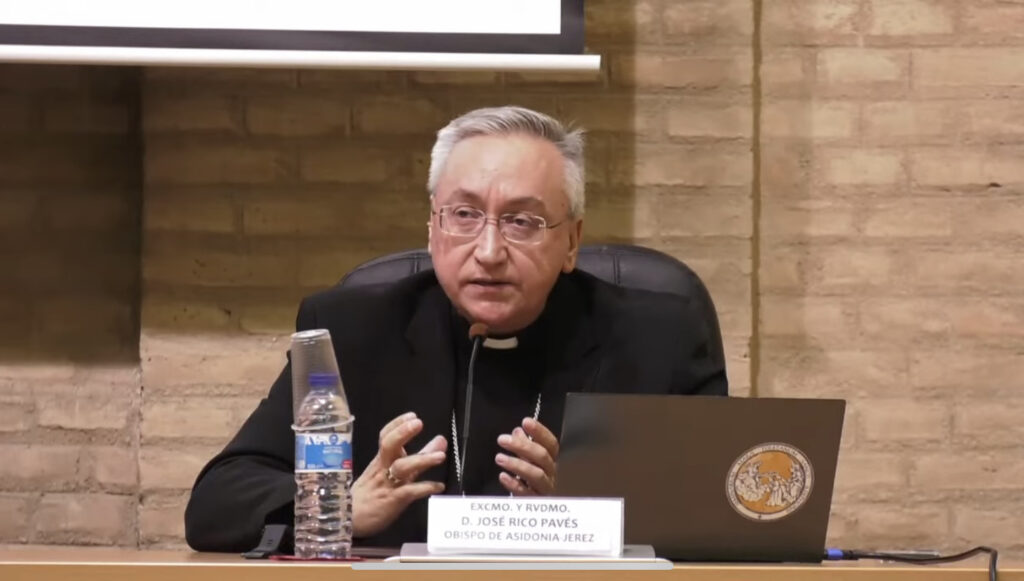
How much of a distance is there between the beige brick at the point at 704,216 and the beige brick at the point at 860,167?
0.20 meters

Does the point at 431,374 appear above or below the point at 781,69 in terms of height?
below

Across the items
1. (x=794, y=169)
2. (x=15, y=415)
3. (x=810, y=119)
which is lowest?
(x=15, y=415)

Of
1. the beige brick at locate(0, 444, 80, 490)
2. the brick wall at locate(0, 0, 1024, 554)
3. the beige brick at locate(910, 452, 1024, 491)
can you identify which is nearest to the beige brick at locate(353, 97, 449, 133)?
the brick wall at locate(0, 0, 1024, 554)

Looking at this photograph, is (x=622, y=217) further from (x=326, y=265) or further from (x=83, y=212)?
(x=83, y=212)

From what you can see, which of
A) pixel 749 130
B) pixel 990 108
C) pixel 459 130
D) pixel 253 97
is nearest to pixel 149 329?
pixel 253 97

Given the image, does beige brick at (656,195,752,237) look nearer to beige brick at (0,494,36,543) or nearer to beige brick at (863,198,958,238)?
beige brick at (863,198,958,238)

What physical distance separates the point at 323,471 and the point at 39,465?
65.4 inches

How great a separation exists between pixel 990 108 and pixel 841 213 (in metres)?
0.37

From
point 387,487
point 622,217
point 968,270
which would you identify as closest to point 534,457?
point 387,487

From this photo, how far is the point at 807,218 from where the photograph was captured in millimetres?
2734

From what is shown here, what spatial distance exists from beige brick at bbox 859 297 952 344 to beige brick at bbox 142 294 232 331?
1322 mm

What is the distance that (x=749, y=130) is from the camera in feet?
8.80

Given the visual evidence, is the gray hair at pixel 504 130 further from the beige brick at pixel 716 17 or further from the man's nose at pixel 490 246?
the beige brick at pixel 716 17

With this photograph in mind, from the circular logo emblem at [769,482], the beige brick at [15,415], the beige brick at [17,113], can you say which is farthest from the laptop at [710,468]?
the beige brick at [17,113]
